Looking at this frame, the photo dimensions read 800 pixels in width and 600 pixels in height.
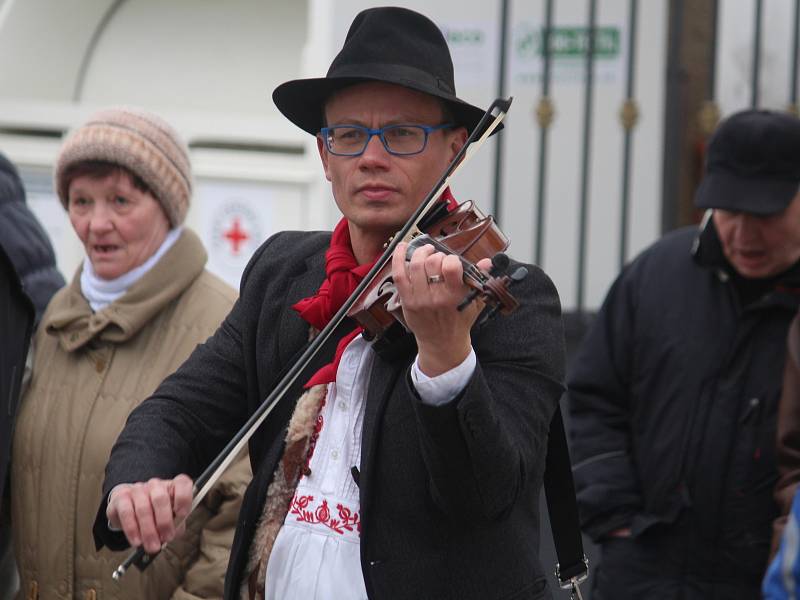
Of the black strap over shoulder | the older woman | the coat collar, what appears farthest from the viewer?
the coat collar

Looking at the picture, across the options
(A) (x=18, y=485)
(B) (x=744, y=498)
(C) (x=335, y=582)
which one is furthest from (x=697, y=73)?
(C) (x=335, y=582)

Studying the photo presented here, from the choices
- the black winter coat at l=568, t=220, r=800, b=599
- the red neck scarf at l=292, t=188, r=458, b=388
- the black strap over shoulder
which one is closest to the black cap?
the black winter coat at l=568, t=220, r=800, b=599

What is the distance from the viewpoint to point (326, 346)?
2434 mm

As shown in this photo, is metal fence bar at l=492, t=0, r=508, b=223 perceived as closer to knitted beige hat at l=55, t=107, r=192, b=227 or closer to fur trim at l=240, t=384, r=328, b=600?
knitted beige hat at l=55, t=107, r=192, b=227

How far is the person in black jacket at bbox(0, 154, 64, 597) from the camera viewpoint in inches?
126

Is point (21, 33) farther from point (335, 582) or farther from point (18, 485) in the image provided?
point (335, 582)

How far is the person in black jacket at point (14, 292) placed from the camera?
3197 mm

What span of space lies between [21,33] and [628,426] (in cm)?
384

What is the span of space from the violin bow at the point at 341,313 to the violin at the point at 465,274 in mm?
15

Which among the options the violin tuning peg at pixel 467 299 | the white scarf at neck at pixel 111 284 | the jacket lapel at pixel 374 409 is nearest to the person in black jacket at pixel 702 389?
the white scarf at neck at pixel 111 284

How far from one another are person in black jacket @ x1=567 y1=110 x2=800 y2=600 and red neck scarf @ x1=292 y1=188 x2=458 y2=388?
1.56 meters

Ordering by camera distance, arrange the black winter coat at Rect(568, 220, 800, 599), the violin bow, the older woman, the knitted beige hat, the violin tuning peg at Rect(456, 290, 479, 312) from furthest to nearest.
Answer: the black winter coat at Rect(568, 220, 800, 599)
the knitted beige hat
the older woman
the violin bow
the violin tuning peg at Rect(456, 290, 479, 312)

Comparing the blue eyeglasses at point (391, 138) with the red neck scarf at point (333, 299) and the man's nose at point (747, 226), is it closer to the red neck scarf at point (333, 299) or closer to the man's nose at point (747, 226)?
the red neck scarf at point (333, 299)

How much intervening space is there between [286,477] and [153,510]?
10.9 inches
